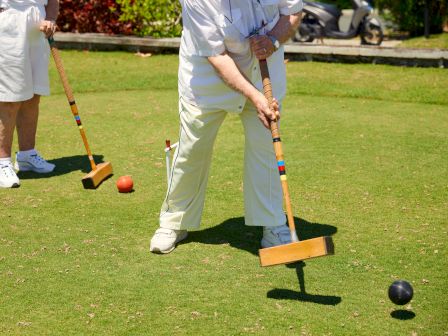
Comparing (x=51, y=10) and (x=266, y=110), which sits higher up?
(x=51, y=10)

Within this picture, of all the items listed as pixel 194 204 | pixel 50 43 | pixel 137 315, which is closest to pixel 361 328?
pixel 137 315

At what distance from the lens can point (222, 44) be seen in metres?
4.81

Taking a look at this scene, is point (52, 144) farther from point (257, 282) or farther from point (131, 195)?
point (257, 282)

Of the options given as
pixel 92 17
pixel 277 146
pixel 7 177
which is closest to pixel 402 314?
pixel 277 146

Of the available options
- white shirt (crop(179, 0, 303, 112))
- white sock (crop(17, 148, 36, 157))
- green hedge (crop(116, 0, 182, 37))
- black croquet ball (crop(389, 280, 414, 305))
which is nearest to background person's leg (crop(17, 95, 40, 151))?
white sock (crop(17, 148, 36, 157))

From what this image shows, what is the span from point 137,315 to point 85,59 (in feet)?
25.0

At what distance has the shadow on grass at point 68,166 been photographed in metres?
7.23

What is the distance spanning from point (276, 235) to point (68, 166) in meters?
2.75

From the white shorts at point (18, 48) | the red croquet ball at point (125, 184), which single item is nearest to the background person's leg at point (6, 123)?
the white shorts at point (18, 48)

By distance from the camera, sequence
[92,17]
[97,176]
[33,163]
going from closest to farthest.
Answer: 1. [97,176]
2. [33,163]
3. [92,17]

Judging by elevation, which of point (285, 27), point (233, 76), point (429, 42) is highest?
point (285, 27)

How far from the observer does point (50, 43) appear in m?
7.00

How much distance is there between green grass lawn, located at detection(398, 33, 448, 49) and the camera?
1206cm

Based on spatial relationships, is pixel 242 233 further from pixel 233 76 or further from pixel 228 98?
pixel 233 76
